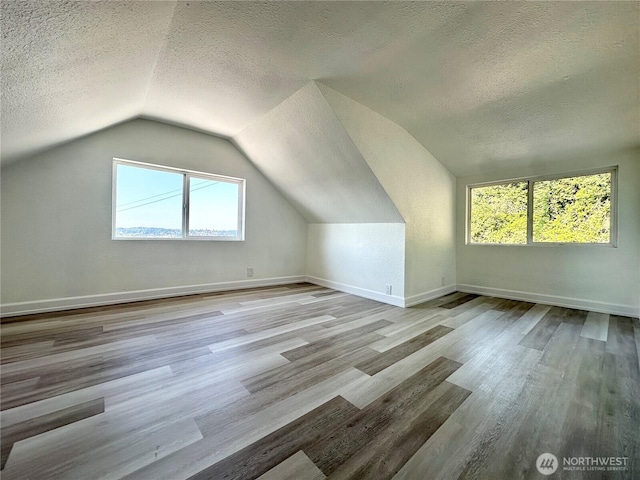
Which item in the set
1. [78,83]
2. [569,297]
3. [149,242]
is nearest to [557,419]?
[569,297]

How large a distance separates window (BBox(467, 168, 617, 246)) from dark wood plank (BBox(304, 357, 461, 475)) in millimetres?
3067

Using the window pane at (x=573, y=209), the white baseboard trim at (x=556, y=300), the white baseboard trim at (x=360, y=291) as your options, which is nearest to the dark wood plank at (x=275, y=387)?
the white baseboard trim at (x=360, y=291)

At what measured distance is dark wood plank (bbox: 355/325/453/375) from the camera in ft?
5.71

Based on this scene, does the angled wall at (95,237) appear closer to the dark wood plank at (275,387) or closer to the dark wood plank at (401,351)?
the dark wood plank at (275,387)

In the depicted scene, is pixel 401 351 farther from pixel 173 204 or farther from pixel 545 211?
pixel 173 204

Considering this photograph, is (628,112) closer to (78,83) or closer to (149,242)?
(78,83)

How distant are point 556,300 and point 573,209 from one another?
127 cm

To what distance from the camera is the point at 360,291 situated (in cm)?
381

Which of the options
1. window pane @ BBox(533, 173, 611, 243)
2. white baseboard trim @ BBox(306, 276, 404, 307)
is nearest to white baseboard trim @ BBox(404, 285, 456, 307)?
white baseboard trim @ BBox(306, 276, 404, 307)

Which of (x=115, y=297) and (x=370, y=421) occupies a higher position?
(x=115, y=297)

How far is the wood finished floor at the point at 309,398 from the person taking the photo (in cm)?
101

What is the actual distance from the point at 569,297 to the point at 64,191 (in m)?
6.48

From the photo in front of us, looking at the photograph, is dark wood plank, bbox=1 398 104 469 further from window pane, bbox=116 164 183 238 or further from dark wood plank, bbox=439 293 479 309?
dark wood plank, bbox=439 293 479 309

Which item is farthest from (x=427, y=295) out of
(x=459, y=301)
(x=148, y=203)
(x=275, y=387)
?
(x=148, y=203)
